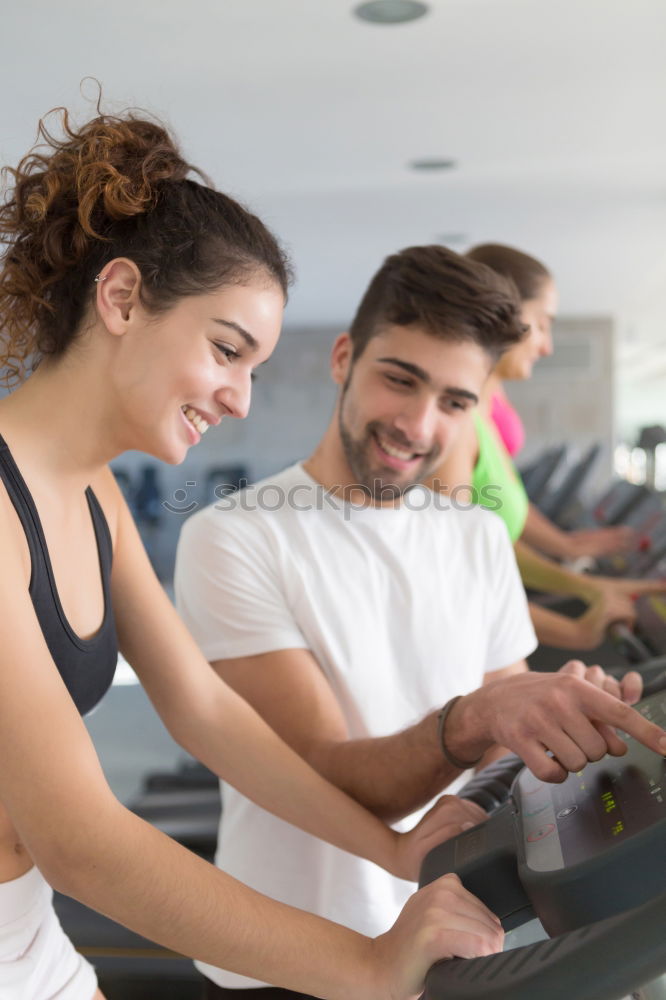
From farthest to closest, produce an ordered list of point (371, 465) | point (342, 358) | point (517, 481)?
point (517, 481), point (342, 358), point (371, 465)

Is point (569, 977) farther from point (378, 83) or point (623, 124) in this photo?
point (623, 124)

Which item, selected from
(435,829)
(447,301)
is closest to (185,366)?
(435,829)

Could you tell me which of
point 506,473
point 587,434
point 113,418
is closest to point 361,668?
point 113,418

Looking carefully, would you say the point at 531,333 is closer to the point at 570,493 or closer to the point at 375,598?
the point at 375,598

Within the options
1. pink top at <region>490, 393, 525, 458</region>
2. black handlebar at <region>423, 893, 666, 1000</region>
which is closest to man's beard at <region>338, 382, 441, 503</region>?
black handlebar at <region>423, 893, 666, 1000</region>

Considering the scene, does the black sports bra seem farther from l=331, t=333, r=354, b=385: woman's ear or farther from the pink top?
the pink top

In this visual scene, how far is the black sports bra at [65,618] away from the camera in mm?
950

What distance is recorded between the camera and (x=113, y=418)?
1016 mm

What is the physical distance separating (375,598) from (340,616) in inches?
2.8

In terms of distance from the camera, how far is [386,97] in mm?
3928

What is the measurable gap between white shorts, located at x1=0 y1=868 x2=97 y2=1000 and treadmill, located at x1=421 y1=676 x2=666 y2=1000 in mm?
408

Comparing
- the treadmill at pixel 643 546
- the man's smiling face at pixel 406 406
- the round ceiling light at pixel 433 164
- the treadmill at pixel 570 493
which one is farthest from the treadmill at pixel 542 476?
the man's smiling face at pixel 406 406

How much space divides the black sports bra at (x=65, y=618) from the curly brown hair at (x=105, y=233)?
16 cm

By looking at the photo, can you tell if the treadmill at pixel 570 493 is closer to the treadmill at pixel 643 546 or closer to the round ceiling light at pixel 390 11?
the treadmill at pixel 643 546
